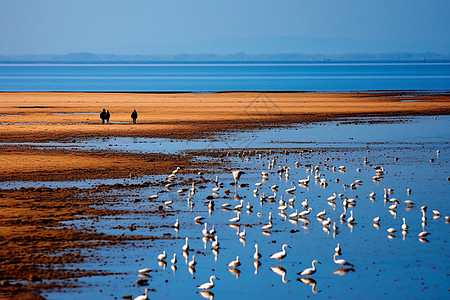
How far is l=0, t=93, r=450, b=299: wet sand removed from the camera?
20.1 meters

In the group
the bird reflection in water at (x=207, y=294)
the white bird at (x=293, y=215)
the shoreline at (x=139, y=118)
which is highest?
the shoreline at (x=139, y=118)

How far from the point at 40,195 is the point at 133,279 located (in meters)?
10.7

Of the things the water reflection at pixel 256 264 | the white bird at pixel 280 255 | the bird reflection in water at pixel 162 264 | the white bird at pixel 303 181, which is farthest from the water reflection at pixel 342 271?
the white bird at pixel 303 181

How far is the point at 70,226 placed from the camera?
22.5 metres

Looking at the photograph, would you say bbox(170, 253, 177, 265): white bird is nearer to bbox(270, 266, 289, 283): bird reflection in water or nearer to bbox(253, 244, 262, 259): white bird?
bbox(253, 244, 262, 259): white bird

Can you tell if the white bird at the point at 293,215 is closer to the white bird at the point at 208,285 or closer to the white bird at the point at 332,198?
the white bird at the point at 332,198

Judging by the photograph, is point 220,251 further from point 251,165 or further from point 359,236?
point 251,165

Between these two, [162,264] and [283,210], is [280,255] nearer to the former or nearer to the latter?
[162,264]

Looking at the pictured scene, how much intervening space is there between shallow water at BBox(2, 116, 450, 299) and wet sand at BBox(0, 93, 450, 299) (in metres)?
1.18

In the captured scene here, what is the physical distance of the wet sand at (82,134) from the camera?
20052mm

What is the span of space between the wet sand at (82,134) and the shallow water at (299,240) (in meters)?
1.18

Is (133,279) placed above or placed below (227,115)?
below

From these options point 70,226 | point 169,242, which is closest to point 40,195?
point 70,226

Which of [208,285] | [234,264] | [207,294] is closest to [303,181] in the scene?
[234,264]
